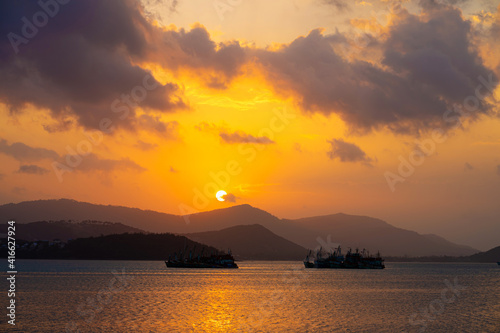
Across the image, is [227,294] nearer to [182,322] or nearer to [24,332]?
[182,322]

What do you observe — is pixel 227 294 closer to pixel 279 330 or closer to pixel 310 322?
pixel 310 322

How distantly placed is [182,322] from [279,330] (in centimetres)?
1400

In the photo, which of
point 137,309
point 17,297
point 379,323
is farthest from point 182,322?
point 17,297

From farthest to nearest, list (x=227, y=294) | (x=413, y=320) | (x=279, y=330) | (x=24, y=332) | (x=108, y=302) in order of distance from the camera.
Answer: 1. (x=227, y=294)
2. (x=108, y=302)
3. (x=413, y=320)
4. (x=279, y=330)
5. (x=24, y=332)

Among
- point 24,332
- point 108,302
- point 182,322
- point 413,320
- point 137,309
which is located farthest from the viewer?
point 108,302

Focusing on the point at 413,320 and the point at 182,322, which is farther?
the point at 413,320

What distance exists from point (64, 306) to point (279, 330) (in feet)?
136

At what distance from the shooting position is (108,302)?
3868 inches

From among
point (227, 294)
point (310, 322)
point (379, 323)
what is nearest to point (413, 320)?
point (379, 323)

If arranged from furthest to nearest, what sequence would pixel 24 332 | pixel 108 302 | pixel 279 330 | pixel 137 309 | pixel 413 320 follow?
pixel 108 302, pixel 137 309, pixel 413 320, pixel 279 330, pixel 24 332

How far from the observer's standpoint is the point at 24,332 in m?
62.3

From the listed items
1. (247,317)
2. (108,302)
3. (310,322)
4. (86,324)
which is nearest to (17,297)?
(108,302)

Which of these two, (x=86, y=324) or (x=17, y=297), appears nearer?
(x=86, y=324)

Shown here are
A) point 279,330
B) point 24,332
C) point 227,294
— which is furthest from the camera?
point 227,294
